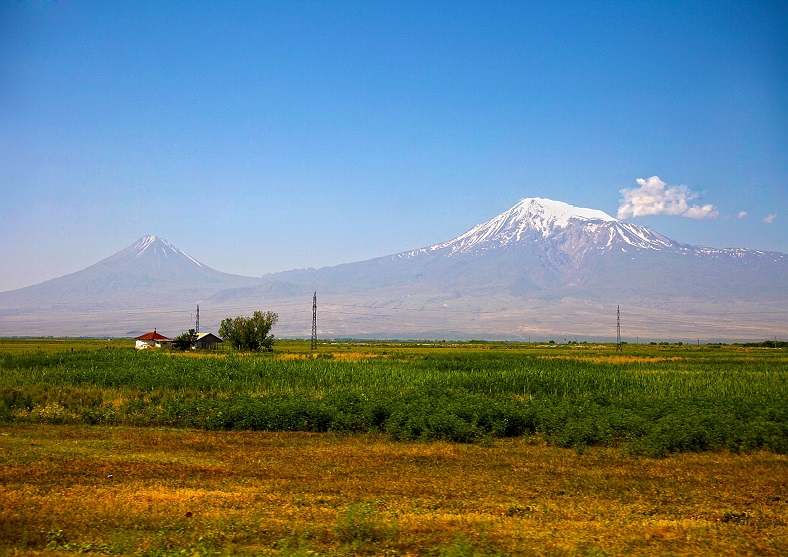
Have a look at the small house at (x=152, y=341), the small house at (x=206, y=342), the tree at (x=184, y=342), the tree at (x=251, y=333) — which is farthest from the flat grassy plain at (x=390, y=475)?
the small house at (x=206, y=342)

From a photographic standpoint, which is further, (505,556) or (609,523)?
(609,523)

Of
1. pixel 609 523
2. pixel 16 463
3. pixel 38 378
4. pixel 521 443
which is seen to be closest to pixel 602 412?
pixel 521 443

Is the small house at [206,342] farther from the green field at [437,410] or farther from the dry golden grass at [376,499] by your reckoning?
the dry golden grass at [376,499]

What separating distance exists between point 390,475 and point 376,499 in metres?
2.28

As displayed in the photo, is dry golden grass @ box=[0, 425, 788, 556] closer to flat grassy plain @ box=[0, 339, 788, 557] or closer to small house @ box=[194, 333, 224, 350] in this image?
flat grassy plain @ box=[0, 339, 788, 557]

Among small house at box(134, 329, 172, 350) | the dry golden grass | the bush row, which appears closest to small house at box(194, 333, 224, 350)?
small house at box(134, 329, 172, 350)

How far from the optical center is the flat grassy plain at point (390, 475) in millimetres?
9469

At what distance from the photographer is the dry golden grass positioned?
9273mm

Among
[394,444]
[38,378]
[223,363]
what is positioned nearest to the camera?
[394,444]

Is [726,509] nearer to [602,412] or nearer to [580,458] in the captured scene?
[580,458]

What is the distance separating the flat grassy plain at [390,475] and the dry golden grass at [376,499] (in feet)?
0.17

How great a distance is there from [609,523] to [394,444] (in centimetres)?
855

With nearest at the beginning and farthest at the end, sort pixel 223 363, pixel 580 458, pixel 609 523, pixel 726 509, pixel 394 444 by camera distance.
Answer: pixel 609 523, pixel 726 509, pixel 580 458, pixel 394 444, pixel 223 363

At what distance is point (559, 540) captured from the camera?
9516mm
